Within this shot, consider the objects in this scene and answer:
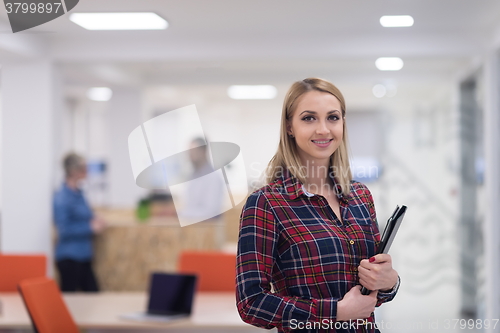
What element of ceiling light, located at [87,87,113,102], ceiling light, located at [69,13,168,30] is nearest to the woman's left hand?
ceiling light, located at [69,13,168,30]

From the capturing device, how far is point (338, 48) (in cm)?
444

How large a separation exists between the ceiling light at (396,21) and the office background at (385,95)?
0.08 m

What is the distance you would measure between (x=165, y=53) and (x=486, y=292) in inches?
126

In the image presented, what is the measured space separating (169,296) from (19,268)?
124cm

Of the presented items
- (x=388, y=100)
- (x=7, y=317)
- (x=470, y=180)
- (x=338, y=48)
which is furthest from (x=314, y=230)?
(x=470, y=180)

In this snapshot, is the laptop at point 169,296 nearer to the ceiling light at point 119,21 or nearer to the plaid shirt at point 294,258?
the plaid shirt at point 294,258

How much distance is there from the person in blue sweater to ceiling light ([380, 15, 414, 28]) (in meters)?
2.61

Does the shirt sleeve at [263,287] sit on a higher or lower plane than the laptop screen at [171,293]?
higher

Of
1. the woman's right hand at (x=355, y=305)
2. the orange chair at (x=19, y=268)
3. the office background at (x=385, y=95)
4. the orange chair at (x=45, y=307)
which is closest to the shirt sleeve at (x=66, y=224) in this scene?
the office background at (x=385, y=95)

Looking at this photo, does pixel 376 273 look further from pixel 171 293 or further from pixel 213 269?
pixel 213 269

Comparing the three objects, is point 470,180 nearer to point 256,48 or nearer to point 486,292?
point 486,292

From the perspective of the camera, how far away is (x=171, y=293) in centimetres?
277

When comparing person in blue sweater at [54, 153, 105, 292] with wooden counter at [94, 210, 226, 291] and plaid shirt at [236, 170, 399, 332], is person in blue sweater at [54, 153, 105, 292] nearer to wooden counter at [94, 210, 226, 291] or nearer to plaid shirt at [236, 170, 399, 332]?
wooden counter at [94, 210, 226, 291]

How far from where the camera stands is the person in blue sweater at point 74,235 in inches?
180
